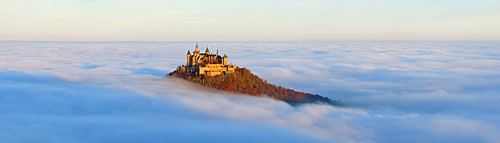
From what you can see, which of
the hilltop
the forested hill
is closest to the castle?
the hilltop

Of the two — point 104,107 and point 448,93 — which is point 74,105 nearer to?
point 104,107

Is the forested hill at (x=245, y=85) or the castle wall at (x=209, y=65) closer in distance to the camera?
the forested hill at (x=245, y=85)

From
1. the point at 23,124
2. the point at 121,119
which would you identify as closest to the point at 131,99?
the point at 121,119

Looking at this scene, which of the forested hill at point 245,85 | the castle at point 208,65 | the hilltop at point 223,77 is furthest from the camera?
the castle at point 208,65

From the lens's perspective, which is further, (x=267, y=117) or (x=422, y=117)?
(x=422, y=117)

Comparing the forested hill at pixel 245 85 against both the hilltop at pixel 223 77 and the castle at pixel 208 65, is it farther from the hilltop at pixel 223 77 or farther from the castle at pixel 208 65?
the castle at pixel 208 65

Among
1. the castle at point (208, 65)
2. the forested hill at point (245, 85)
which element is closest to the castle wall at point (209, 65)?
the castle at point (208, 65)

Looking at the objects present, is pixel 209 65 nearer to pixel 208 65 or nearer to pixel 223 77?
pixel 208 65

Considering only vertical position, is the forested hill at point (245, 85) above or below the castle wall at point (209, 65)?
below
